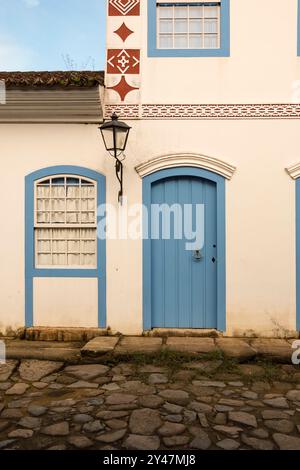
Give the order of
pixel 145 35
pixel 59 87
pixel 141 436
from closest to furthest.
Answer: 1. pixel 141 436
2. pixel 59 87
3. pixel 145 35

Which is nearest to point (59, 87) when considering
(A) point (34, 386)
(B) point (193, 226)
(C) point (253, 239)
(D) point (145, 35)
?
(D) point (145, 35)

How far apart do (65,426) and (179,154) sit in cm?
405

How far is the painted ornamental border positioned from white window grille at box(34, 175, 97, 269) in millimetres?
1264

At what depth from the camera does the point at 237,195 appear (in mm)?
6090

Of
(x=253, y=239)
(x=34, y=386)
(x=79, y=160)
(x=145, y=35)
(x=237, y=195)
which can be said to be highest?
(x=145, y=35)

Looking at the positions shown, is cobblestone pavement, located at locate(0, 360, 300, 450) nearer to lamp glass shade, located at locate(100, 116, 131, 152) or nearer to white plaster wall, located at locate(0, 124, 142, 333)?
white plaster wall, located at locate(0, 124, 142, 333)

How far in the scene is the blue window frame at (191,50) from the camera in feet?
19.9

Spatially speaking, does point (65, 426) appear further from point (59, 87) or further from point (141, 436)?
point (59, 87)

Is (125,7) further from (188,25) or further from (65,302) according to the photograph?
(65,302)

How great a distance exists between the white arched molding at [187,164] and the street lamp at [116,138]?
1.10 feet

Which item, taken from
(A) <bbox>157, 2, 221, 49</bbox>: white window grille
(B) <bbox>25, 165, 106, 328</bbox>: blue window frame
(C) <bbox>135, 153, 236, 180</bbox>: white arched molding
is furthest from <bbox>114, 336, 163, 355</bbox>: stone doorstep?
(A) <bbox>157, 2, 221, 49</bbox>: white window grille

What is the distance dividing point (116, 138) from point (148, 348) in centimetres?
301

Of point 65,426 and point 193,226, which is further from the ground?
point 193,226

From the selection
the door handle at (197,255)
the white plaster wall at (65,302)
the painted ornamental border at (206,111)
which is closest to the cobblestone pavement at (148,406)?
the white plaster wall at (65,302)
